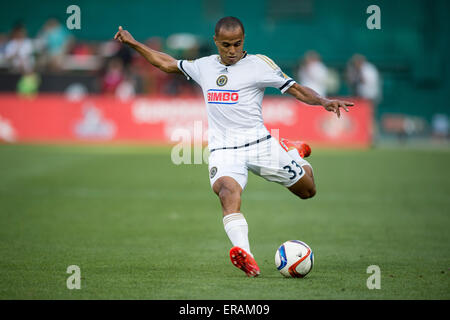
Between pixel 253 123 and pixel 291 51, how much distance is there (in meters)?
24.5

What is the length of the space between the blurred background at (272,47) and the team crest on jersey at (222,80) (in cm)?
1860

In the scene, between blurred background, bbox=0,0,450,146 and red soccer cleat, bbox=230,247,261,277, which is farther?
blurred background, bbox=0,0,450,146

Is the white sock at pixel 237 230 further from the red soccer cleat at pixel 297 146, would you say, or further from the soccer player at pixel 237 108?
the red soccer cleat at pixel 297 146

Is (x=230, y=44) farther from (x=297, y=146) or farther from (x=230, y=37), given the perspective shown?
(x=297, y=146)

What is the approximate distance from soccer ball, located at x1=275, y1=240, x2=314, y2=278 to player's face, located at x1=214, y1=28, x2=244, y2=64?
6.75 feet

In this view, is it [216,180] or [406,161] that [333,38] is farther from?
[216,180]

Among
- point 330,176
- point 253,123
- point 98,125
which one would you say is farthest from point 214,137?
point 98,125

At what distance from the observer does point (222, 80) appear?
8.23m

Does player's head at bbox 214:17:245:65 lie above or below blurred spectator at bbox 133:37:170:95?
below

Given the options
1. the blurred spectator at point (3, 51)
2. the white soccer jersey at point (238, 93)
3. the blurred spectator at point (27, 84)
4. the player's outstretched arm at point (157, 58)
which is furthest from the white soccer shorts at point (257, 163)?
the blurred spectator at point (3, 51)

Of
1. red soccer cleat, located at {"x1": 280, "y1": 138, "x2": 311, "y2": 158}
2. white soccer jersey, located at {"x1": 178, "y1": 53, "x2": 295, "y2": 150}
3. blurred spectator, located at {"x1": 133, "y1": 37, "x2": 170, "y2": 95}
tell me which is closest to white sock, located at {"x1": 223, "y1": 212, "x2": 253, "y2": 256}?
white soccer jersey, located at {"x1": 178, "y1": 53, "x2": 295, "y2": 150}

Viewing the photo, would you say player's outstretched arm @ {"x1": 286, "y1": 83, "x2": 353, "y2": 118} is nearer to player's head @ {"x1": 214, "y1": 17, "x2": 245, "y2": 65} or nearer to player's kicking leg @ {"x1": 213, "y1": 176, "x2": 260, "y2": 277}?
player's head @ {"x1": 214, "y1": 17, "x2": 245, "y2": 65}

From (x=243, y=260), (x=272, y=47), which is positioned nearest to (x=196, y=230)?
(x=243, y=260)

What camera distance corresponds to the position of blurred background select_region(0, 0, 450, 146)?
27.2 m
